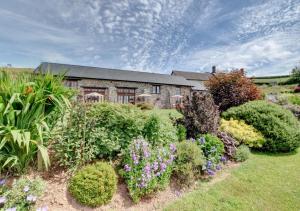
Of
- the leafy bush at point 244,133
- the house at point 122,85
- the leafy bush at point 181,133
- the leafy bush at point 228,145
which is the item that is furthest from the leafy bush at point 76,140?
the house at point 122,85

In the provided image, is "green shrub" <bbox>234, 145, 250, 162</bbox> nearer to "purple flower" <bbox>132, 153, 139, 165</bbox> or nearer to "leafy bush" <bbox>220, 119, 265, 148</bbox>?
"leafy bush" <bbox>220, 119, 265, 148</bbox>

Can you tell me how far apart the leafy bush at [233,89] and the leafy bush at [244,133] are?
190 cm

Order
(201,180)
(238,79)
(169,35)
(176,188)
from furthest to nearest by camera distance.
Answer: (169,35) < (238,79) < (201,180) < (176,188)

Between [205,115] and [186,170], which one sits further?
[205,115]

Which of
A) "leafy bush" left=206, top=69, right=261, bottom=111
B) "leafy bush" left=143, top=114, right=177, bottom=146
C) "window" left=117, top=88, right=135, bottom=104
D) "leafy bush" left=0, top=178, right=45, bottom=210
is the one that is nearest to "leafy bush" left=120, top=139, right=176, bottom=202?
"leafy bush" left=143, top=114, right=177, bottom=146

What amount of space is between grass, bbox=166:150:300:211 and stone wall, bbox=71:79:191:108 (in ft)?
67.1

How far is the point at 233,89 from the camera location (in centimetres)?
830

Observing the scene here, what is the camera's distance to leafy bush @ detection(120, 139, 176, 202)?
10.5ft

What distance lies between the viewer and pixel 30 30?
383 inches

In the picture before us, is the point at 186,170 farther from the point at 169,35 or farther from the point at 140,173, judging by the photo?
the point at 169,35

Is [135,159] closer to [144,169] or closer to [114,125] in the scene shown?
[144,169]

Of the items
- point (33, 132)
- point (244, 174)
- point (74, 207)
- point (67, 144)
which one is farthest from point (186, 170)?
point (33, 132)

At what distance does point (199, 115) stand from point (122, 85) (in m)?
20.1

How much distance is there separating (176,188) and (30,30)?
1085 cm
